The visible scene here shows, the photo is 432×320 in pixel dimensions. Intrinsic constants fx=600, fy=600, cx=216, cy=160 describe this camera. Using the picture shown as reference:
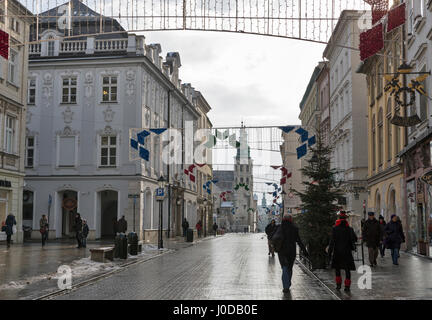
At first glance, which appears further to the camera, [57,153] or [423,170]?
[57,153]

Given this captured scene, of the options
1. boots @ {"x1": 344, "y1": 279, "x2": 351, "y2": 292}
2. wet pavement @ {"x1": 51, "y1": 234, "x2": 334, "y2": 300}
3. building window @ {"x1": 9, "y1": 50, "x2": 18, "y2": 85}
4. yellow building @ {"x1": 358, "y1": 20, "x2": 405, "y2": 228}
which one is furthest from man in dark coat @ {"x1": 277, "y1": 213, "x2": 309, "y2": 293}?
building window @ {"x1": 9, "y1": 50, "x2": 18, "y2": 85}

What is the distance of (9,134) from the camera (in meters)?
33.0

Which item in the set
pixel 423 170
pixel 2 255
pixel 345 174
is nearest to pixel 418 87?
pixel 423 170

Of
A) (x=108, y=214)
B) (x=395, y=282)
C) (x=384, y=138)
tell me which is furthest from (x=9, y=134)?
(x=395, y=282)

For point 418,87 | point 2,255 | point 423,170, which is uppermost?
point 418,87

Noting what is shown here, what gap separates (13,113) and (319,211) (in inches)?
838

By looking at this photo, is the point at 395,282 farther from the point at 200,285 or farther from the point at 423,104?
the point at 423,104

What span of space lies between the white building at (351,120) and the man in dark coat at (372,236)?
1811 cm

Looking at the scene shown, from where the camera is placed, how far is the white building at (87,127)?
1599 inches

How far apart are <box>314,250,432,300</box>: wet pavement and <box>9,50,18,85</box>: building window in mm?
22499
